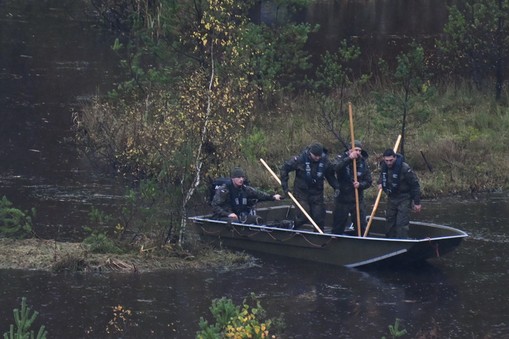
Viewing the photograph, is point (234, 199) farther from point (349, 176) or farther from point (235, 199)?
point (349, 176)

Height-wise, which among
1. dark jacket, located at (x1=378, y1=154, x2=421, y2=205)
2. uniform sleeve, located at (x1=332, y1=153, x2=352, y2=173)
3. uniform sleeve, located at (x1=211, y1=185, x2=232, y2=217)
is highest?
uniform sleeve, located at (x1=332, y1=153, x2=352, y2=173)

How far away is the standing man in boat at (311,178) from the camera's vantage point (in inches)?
717

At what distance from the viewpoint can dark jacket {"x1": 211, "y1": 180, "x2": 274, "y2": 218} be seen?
60.2 feet

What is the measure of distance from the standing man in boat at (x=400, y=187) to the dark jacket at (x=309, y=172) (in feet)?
2.97

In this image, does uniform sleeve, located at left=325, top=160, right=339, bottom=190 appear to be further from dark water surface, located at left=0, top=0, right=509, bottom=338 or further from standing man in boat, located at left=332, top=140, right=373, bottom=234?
dark water surface, located at left=0, top=0, right=509, bottom=338

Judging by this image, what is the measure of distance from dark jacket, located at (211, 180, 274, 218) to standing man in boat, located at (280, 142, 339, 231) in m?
0.48

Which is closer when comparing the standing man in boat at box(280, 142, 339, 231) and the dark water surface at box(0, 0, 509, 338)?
the dark water surface at box(0, 0, 509, 338)

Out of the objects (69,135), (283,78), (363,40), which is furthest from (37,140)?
(363,40)

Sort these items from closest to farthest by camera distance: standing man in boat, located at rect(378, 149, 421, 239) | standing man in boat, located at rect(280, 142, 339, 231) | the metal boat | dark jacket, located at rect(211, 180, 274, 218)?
the metal boat → standing man in boat, located at rect(378, 149, 421, 239) → standing man in boat, located at rect(280, 142, 339, 231) → dark jacket, located at rect(211, 180, 274, 218)

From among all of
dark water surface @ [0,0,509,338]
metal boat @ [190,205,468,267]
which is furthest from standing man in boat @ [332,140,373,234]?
dark water surface @ [0,0,509,338]

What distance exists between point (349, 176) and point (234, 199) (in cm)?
180

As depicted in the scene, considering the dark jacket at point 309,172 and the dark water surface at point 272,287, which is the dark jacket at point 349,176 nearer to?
the dark jacket at point 309,172

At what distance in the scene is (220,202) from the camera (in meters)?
18.4

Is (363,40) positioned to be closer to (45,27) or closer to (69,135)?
(45,27)
